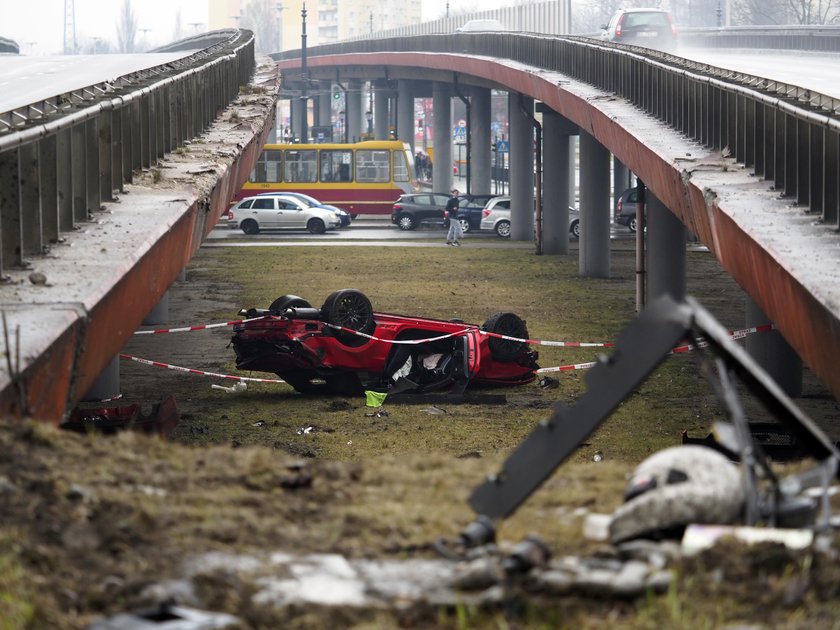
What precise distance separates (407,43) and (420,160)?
27348 mm

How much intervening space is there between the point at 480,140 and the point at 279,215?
17.1 meters

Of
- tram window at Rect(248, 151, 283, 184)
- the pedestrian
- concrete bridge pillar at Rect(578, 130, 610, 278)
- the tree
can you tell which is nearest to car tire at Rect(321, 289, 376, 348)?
concrete bridge pillar at Rect(578, 130, 610, 278)

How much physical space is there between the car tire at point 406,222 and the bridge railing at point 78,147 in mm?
35952

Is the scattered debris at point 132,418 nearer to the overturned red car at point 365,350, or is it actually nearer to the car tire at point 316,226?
the overturned red car at point 365,350

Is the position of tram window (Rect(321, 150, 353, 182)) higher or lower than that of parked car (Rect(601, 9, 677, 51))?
lower

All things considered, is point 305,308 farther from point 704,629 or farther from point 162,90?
point 704,629

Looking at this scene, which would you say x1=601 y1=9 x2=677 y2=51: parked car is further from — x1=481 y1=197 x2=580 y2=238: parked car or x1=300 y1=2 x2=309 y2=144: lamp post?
x1=300 y1=2 x2=309 y2=144: lamp post

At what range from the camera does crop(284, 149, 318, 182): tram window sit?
64.3m

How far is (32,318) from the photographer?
28.7 feet

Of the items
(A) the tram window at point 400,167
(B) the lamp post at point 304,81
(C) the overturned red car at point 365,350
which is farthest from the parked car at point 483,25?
(C) the overturned red car at point 365,350

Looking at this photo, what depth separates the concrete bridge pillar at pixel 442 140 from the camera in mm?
79062

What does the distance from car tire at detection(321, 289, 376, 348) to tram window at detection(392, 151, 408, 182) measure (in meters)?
43.9

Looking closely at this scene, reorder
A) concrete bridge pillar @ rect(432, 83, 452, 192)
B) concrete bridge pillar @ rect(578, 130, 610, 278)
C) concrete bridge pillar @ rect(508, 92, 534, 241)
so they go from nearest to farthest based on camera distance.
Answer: concrete bridge pillar @ rect(578, 130, 610, 278)
concrete bridge pillar @ rect(508, 92, 534, 241)
concrete bridge pillar @ rect(432, 83, 452, 192)

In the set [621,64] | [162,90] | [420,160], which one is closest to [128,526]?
[162,90]
